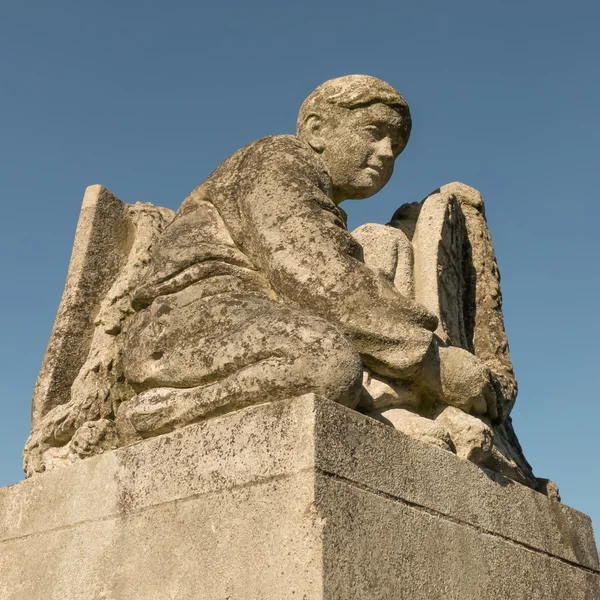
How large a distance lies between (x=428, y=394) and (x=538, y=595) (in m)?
1.17

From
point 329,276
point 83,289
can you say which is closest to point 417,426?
point 329,276

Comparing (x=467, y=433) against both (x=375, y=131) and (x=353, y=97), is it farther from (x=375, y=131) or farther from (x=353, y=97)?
(x=353, y=97)

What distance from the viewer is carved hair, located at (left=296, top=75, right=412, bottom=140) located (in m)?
5.51

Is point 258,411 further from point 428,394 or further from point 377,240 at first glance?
point 377,240

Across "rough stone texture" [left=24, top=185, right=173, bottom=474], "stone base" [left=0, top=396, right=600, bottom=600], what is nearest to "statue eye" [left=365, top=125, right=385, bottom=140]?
"rough stone texture" [left=24, top=185, right=173, bottom=474]

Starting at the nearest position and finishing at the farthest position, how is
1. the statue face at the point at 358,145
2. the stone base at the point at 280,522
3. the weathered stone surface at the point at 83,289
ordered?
the stone base at the point at 280,522, the statue face at the point at 358,145, the weathered stone surface at the point at 83,289

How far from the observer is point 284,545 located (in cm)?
360

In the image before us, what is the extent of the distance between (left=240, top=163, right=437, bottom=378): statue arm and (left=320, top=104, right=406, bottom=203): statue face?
60cm

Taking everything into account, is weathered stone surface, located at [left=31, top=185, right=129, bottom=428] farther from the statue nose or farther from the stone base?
the statue nose

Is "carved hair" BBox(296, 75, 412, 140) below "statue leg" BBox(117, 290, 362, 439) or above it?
above

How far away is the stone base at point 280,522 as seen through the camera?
3.64 m

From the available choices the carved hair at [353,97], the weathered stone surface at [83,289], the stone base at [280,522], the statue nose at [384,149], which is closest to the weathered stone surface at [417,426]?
the stone base at [280,522]

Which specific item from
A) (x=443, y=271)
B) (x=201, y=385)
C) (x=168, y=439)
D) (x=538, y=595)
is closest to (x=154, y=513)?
(x=168, y=439)

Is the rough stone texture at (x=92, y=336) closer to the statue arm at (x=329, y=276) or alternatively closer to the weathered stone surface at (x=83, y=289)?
the weathered stone surface at (x=83, y=289)
